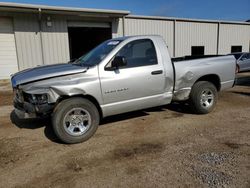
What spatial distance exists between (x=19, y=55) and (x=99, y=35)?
677 centimetres

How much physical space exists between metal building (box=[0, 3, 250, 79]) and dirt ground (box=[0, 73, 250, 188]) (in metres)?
8.27

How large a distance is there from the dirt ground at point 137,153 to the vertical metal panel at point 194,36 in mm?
13792

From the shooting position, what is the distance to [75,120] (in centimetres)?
449

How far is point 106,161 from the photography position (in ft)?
12.3

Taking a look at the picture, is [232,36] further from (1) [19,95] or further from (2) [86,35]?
(1) [19,95]

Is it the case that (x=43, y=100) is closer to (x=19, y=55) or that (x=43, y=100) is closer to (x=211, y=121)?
(x=211, y=121)

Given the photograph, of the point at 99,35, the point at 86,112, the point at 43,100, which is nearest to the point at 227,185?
the point at 86,112

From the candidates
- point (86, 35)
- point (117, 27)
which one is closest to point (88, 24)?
point (117, 27)

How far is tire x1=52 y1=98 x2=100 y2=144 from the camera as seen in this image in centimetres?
430

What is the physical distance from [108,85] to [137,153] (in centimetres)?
144

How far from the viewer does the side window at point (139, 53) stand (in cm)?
500

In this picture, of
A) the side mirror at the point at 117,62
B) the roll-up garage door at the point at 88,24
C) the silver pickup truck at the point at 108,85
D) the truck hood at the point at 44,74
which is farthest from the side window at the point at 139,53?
the roll-up garage door at the point at 88,24

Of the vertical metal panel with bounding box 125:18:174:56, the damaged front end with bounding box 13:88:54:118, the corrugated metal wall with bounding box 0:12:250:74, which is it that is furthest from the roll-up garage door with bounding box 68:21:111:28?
the damaged front end with bounding box 13:88:54:118

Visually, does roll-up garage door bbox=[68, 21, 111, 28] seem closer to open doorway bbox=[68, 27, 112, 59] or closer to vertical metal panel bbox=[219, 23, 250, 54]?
open doorway bbox=[68, 27, 112, 59]
